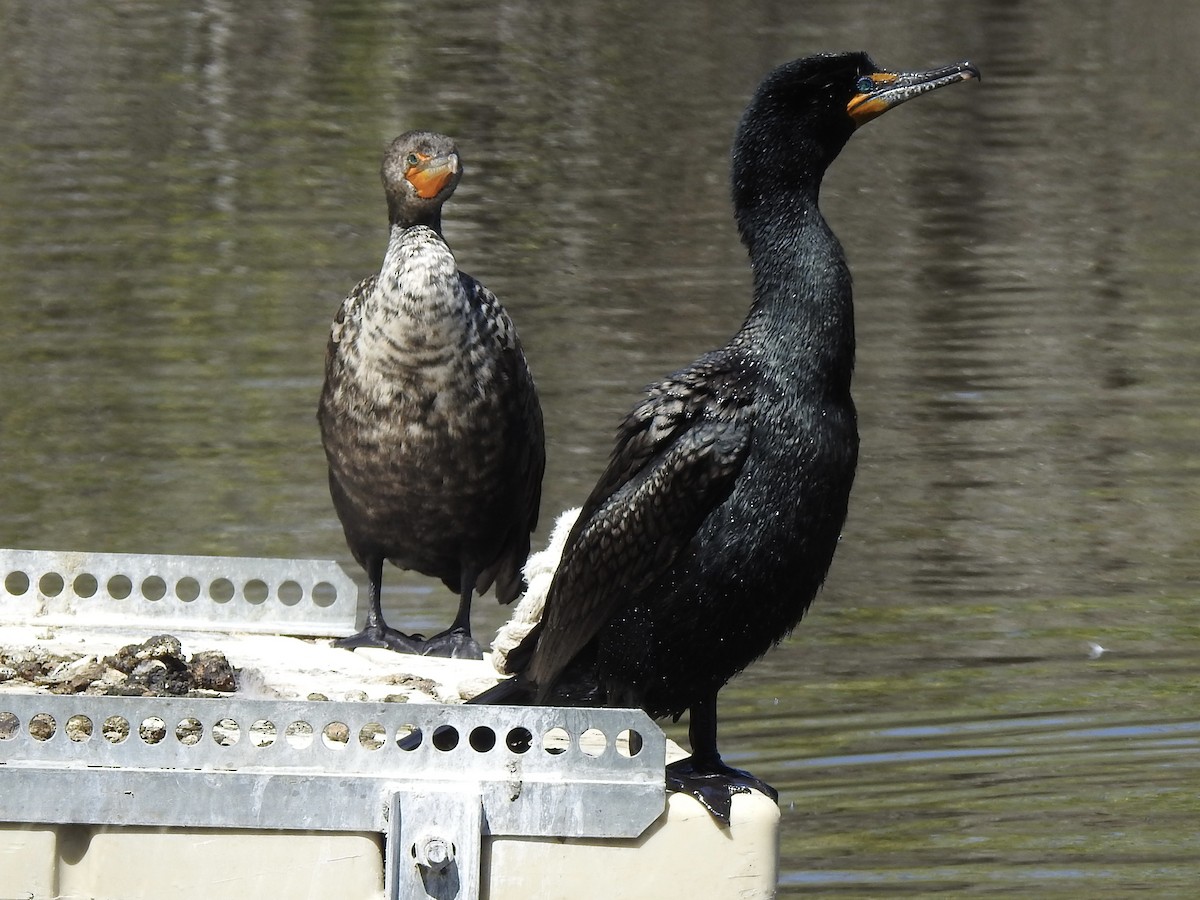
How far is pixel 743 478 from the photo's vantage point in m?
4.21

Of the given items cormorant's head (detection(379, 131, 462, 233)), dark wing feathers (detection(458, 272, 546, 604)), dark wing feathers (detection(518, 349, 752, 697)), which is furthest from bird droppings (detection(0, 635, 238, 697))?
cormorant's head (detection(379, 131, 462, 233))

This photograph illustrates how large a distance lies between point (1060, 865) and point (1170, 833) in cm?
35

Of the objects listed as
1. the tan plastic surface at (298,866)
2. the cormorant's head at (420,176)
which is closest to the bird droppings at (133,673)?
the tan plastic surface at (298,866)

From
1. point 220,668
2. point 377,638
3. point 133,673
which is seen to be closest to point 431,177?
point 377,638

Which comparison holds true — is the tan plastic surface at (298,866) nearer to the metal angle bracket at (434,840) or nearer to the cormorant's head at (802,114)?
the metal angle bracket at (434,840)

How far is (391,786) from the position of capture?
402cm

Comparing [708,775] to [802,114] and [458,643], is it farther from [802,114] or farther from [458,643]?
[458,643]

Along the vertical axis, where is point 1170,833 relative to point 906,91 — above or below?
below

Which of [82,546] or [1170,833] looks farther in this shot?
[82,546]

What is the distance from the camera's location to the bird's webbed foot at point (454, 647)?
5.63m

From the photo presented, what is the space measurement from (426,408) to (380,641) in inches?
24.4

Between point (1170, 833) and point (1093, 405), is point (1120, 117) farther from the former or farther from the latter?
point (1170, 833)

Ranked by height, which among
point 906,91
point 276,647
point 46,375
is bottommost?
point 46,375

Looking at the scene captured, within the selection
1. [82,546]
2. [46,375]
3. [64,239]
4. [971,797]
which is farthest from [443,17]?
[971,797]
